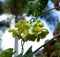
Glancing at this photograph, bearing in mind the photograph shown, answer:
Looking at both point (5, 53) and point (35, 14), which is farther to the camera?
point (35, 14)

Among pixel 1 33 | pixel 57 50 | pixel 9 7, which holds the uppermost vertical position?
pixel 57 50

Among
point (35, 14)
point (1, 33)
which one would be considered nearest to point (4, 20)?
point (1, 33)

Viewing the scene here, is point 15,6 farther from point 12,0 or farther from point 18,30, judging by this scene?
point 18,30

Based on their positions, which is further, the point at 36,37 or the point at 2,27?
the point at 2,27

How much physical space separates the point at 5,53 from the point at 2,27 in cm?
787

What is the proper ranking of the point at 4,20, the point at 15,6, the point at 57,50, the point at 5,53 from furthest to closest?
the point at 4,20 < the point at 15,6 < the point at 57,50 < the point at 5,53

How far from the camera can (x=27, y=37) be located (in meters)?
0.43

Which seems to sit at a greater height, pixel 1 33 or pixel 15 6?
pixel 15 6

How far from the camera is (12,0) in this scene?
6887 mm

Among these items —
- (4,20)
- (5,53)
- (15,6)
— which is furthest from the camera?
(4,20)

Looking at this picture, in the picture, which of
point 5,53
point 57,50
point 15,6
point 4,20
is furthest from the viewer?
point 4,20

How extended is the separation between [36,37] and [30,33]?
0.01 metres

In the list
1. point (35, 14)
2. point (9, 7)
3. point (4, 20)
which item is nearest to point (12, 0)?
point (9, 7)

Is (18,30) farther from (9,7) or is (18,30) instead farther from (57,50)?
(9,7)
